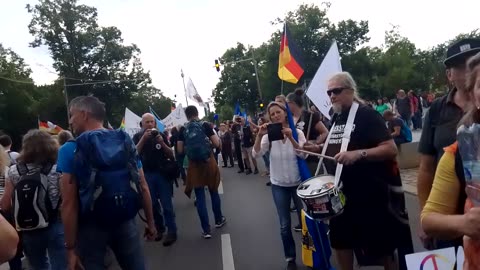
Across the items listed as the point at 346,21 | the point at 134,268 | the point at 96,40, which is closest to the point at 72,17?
the point at 96,40

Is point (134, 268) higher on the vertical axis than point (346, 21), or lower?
lower

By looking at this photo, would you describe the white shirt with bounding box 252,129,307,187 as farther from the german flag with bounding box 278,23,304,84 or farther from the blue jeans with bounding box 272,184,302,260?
the german flag with bounding box 278,23,304,84

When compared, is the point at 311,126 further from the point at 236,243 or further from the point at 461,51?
the point at 461,51

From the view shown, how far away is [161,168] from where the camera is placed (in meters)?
7.15

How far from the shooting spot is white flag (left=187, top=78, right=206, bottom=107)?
57.2 ft

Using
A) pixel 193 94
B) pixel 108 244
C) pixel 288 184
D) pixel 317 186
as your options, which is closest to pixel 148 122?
pixel 288 184

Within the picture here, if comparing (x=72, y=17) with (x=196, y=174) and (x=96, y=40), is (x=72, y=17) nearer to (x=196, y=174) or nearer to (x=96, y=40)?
(x=96, y=40)

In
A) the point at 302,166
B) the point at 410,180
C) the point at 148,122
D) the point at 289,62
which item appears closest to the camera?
the point at 302,166

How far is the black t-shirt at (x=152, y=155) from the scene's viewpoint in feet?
23.5

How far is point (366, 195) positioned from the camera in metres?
3.61

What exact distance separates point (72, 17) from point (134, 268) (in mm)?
54502

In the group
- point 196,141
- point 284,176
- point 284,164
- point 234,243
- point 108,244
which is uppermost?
point 196,141

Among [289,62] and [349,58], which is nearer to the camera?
[289,62]

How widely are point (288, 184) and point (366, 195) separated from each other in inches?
66.9
